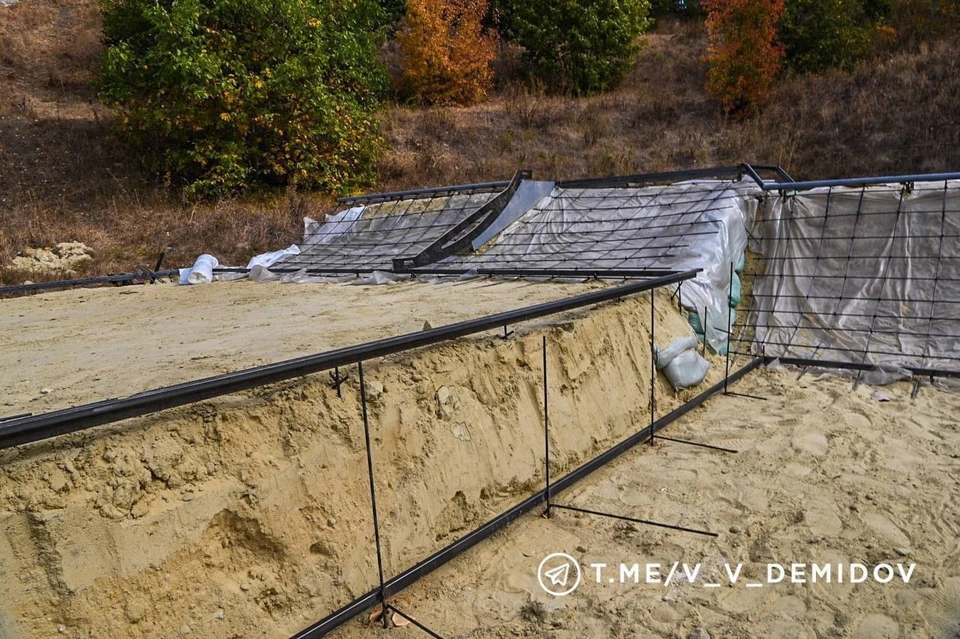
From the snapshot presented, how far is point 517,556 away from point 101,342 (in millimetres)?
2917

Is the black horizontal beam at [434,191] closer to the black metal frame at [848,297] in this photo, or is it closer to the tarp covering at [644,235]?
the tarp covering at [644,235]

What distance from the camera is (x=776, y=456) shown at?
3.65 meters

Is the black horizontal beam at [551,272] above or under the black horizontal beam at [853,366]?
above

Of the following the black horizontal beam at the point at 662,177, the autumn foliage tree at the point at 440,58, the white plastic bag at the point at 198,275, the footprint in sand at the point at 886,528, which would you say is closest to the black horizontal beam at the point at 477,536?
the footprint in sand at the point at 886,528

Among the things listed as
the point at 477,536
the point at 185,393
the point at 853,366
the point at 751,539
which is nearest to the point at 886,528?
the point at 751,539

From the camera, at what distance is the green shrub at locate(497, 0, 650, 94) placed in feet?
58.3

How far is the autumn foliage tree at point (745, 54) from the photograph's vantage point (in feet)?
46.1

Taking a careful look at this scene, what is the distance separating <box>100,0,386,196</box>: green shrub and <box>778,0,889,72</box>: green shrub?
1143cm

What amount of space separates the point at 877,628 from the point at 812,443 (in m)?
1.72

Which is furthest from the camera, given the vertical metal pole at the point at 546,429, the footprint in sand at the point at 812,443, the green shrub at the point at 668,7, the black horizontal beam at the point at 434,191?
the green shrub at the point at 668,7

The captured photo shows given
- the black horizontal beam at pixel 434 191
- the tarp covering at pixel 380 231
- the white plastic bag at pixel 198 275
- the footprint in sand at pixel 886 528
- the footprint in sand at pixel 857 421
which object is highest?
the black horizontal beam at pixel 434 191

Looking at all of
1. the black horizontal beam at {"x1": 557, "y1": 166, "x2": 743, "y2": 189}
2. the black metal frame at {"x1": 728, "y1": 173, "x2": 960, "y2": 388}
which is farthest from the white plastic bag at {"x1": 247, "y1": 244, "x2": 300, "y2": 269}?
the black metal frame at {"x1": 728, "y1": 173, "x2": 960, "y2": 388}

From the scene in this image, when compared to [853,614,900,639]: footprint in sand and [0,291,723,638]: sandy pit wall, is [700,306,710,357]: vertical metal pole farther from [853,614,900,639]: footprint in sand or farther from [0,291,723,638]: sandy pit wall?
[853,614,900,639]: footprint in sand

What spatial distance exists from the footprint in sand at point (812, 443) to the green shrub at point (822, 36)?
14.9 metres
